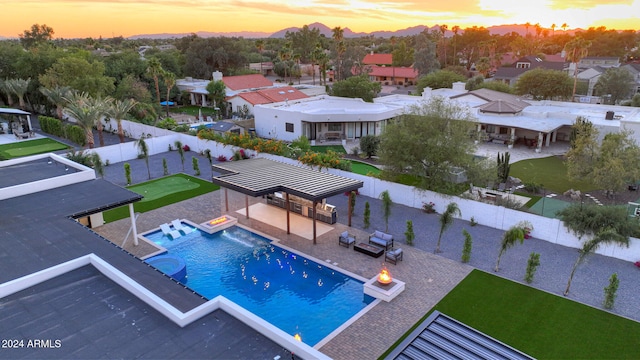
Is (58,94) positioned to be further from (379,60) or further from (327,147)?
(379,60)

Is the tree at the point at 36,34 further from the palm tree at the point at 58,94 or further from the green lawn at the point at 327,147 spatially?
the green lawn at the point at 327,147

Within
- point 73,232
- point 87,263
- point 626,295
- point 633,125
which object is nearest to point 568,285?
point 626,295

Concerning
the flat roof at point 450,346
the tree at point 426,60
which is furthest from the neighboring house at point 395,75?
the flat roof at point 450,346

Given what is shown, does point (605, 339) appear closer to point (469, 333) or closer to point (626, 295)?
point (626, 295)

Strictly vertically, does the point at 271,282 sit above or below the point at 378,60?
below

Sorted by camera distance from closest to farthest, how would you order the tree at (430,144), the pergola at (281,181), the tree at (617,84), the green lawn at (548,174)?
1. the pergola at (281,181)
2. the tree at (430,144)
3. the green lawn at (548,174)
4. the tree at (617,84)

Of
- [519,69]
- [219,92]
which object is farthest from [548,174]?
[519,69]
